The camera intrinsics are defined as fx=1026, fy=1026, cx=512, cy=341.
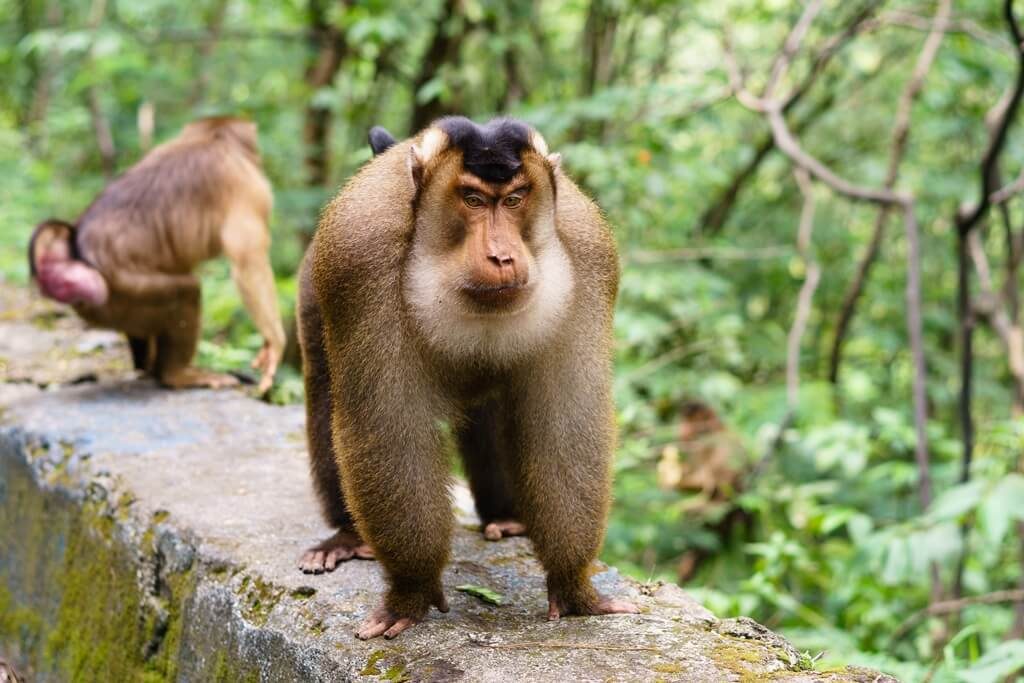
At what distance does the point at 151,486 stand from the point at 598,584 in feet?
6.06

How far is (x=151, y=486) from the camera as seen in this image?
Answer: 4.10m

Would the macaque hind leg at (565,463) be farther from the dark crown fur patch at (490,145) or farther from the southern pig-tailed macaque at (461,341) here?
the dark crown fur patch at (490,145)

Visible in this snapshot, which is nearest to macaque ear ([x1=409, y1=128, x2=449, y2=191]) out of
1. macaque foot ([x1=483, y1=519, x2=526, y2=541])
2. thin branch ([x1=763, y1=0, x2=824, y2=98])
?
macaque foot ([x1=483, y1=519, x2=526, y2=541])

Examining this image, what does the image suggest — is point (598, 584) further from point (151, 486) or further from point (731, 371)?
point (731, 371)

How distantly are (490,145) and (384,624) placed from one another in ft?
4.67

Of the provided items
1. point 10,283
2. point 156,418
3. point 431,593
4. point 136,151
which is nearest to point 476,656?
point 431,593

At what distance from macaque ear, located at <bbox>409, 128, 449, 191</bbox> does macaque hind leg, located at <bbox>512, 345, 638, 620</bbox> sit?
0.65m

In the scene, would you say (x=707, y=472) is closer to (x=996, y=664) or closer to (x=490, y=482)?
(x=490, y=482)

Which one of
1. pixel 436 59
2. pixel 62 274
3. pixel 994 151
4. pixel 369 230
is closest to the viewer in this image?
pixel 369 230

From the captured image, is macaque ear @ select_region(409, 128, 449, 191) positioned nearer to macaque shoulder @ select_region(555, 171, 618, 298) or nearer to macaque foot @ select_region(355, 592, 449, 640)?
macaque shoulder @ select_region(555, 171, 618, 298)

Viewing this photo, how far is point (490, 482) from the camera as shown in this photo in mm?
3906

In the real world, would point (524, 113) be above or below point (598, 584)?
above

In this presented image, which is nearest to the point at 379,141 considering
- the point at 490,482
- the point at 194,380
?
the point at 490,482

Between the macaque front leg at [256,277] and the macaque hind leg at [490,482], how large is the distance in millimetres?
2559
